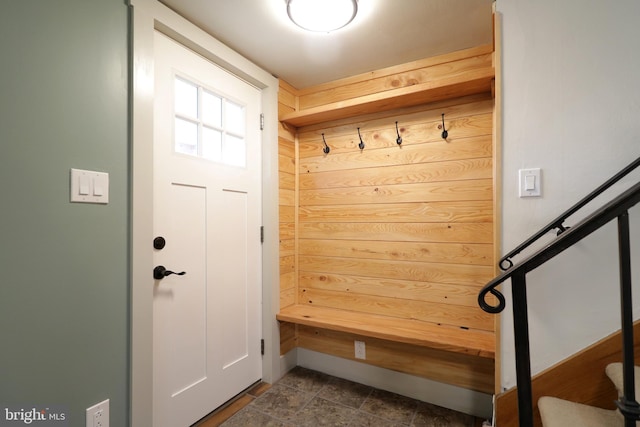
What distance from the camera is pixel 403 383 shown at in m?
2.00

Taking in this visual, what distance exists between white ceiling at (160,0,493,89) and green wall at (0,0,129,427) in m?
0.50

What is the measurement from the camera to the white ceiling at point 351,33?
152cm

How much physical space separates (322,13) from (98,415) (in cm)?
204

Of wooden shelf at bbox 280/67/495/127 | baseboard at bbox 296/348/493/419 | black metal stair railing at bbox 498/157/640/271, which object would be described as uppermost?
wooden shelf at bbox 280/67/495/127

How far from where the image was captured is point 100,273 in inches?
48.2

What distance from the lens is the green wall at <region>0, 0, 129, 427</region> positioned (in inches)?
39.7

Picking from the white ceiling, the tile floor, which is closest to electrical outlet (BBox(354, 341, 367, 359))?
the tile floor

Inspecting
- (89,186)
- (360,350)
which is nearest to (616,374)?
(360,350)

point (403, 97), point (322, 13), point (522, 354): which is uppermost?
point (322, 13)

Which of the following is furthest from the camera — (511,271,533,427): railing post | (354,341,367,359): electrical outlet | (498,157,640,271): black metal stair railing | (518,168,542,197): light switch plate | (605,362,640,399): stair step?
(354,341,367,359): electrical outlet

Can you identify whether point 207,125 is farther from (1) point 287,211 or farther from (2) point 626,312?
(2) point 626,312

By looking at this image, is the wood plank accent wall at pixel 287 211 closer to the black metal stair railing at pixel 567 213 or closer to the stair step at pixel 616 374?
the black metal stair railing at pixel 567 213

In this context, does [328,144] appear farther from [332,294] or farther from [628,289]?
[628,289]

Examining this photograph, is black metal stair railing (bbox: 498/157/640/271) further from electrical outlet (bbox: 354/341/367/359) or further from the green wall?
the green wall
